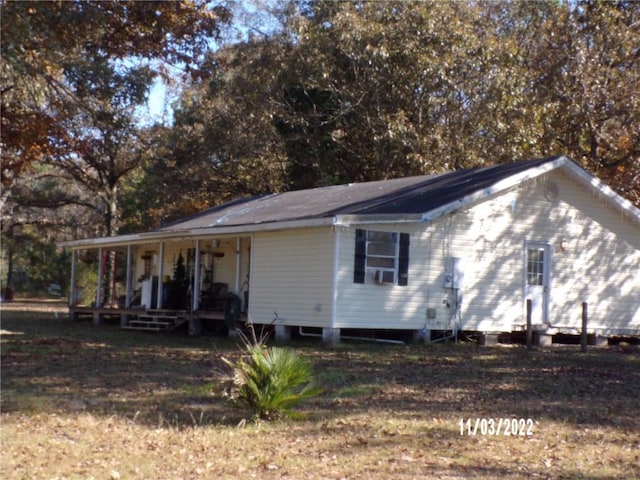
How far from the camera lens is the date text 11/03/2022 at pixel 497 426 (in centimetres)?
905

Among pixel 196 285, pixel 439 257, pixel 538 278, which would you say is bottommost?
pixel 196 285

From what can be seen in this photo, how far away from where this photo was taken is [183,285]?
24188mm

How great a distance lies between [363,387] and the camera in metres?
11.8

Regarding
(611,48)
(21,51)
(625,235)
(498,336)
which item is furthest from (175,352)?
(611,48)

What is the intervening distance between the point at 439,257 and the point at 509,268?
2.06 metres

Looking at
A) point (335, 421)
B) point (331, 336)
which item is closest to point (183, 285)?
point (331, 336)

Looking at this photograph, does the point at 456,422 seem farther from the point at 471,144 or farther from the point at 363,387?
the point at 471,144

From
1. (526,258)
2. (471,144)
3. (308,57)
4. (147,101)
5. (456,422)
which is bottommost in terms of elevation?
(456,422)

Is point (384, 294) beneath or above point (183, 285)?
beneath

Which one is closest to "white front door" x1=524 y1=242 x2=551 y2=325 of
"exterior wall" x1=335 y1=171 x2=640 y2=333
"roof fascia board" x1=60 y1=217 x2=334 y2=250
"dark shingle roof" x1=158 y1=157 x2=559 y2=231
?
"exterior wall" x1=335 y1=171 x2=640 y2=333

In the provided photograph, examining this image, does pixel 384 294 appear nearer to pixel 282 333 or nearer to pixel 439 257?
pixel 439 257

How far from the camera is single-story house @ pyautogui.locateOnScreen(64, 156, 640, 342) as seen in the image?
1770 centimetres

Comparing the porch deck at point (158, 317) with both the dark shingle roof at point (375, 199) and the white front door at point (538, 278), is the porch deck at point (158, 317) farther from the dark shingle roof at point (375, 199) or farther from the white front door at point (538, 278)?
the white front door at point (538, 278)

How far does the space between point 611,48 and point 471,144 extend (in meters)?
5.75
